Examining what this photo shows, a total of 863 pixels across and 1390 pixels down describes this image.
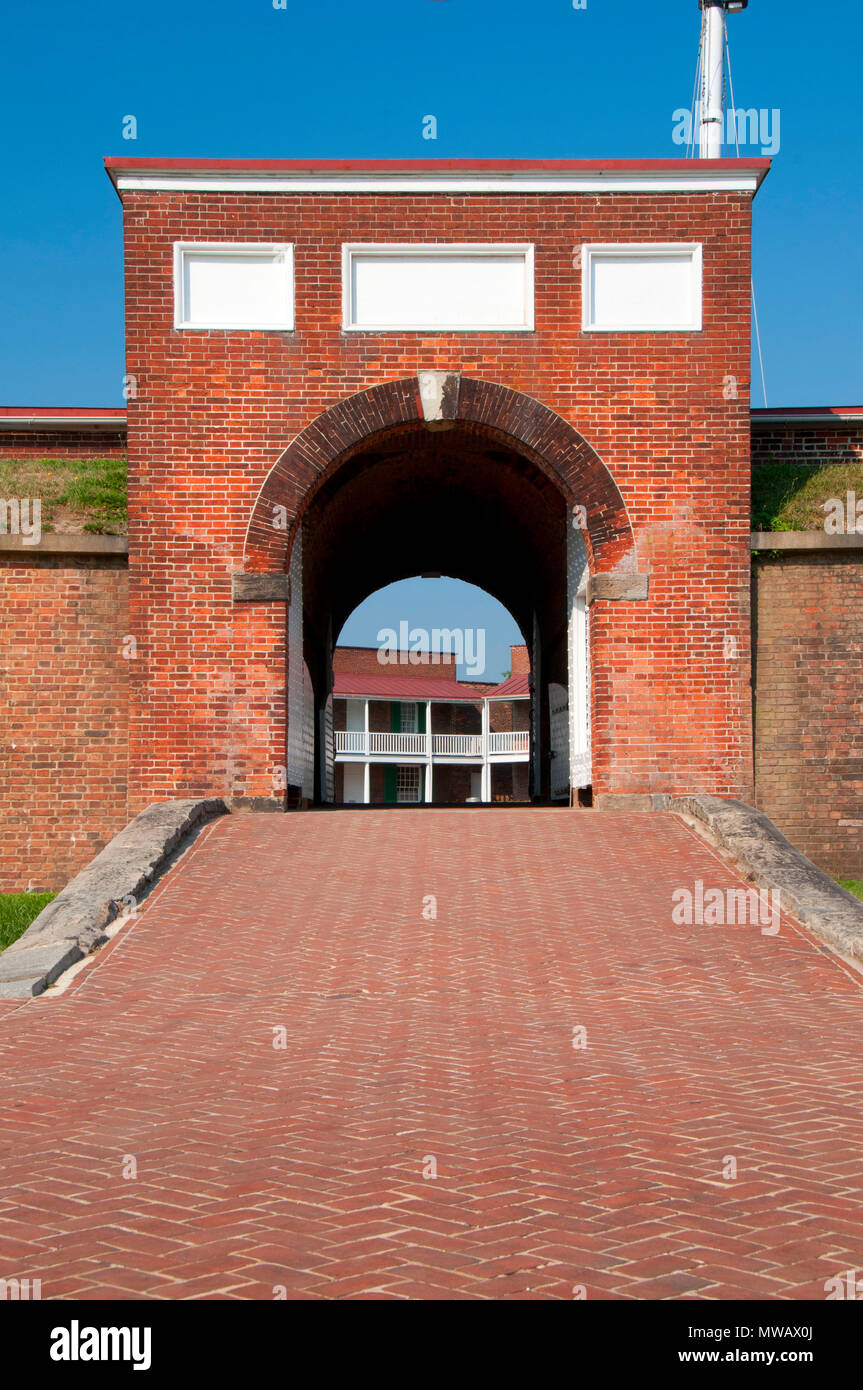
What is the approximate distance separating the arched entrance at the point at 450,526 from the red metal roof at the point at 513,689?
26.0m

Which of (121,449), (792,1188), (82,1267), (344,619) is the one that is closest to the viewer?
(82,1267)

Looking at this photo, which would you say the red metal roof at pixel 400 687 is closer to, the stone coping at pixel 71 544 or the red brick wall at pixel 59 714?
the red brick wall at pixel 59 714

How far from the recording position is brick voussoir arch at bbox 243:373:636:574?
1338cm

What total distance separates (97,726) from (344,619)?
9.37m

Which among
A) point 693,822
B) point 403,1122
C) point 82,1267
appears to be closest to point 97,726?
point 693,822

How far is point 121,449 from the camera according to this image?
15.5 metres

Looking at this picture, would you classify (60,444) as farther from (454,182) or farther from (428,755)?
(428,755)

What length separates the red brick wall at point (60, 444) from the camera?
50.6ft

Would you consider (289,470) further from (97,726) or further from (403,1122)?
(403,1122)

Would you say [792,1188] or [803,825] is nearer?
[792,1188]

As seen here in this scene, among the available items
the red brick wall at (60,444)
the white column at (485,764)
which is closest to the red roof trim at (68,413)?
the red brick wall at (60,444)

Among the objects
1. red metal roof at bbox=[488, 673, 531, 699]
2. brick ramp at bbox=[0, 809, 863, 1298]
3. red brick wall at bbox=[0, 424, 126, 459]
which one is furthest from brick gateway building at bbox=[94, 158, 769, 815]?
red metal roof at bbox=[488, 673, 531, 699]

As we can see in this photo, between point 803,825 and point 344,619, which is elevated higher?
point 344,619

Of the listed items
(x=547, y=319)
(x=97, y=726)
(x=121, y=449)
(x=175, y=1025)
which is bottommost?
(x=175, y=1025)
